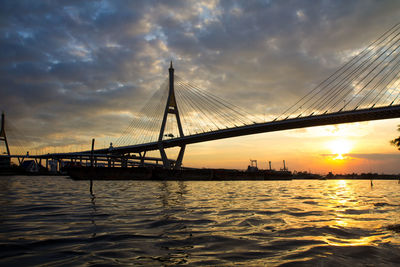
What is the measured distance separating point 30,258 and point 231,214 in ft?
21.1

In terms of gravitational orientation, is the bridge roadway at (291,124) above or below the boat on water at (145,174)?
above

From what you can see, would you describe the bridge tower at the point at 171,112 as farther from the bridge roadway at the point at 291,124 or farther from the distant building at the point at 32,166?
the distant building at the point at 32,166

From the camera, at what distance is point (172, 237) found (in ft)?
19.3

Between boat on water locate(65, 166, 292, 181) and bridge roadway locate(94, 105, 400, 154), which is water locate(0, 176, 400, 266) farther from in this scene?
boat on water locate(65, 166, 292, 181)

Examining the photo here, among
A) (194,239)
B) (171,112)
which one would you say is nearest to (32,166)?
(171,112)

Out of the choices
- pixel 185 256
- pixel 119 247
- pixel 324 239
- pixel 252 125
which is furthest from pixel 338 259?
pixel 252 125

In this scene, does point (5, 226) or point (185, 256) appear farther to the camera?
point (5, 226)

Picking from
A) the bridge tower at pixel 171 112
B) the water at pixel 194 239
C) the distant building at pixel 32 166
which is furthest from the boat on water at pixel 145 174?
the distant building at pixel 32 166

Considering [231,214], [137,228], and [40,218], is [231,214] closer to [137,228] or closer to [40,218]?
[137,228]

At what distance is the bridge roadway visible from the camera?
3506 centimetres

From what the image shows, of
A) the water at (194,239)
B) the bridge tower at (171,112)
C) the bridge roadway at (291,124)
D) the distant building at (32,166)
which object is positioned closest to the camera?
the water at (194,239)

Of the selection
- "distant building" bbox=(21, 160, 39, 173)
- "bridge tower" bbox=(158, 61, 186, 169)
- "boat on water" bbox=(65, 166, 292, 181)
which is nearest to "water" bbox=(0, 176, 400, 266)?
"boat on water" bbox=(65, 166, 292, 181)

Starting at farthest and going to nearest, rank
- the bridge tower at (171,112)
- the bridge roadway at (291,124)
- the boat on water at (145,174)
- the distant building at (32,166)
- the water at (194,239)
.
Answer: the distant building at (32,166), the bridge tower at (171,112), the boat on water at (145,174), the bridge roadway at (291,124), the water at (194,239)

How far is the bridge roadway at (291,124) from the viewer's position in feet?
115
